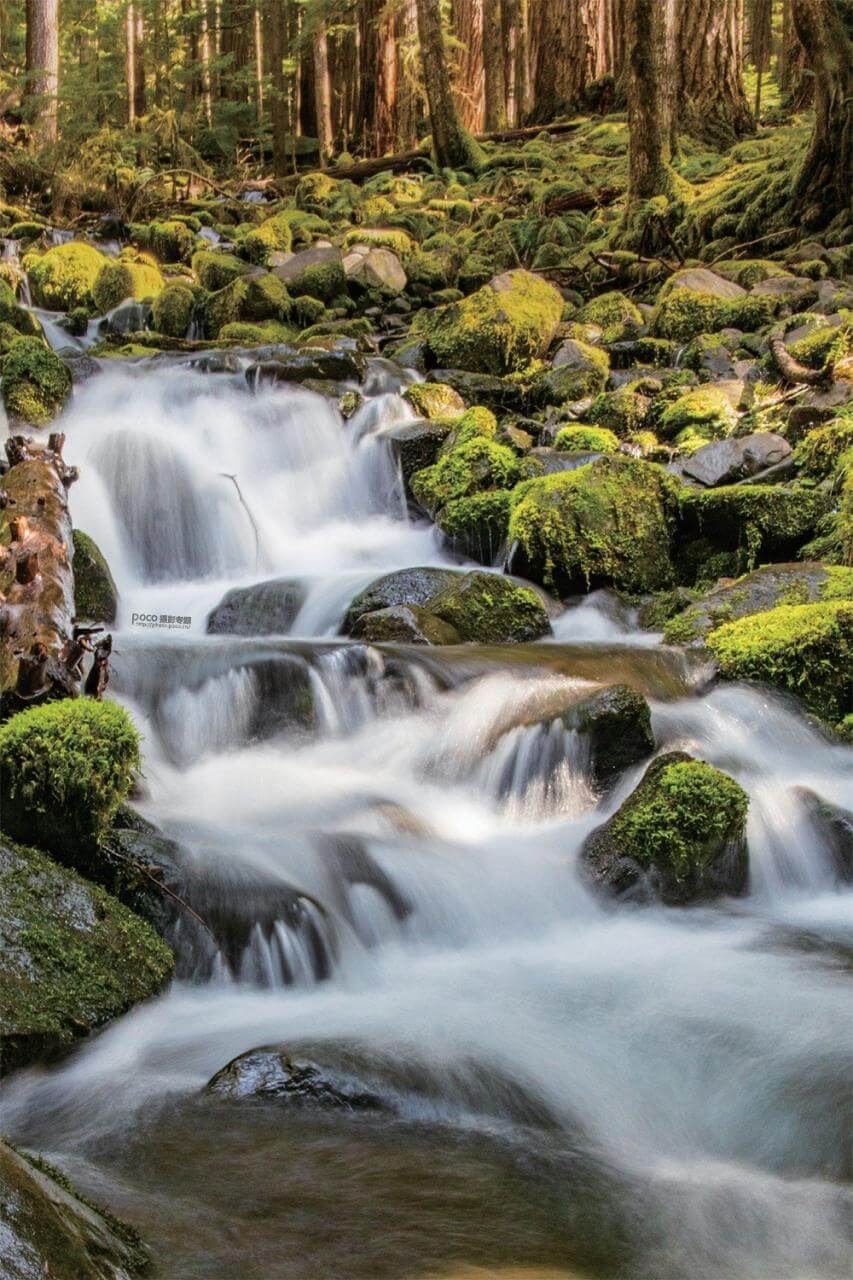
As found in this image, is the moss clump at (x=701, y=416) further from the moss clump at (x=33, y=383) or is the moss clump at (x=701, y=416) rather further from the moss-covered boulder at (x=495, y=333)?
the moss clump at (x=33, y=383)

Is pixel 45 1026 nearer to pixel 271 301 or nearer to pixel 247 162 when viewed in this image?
pixel 271 301

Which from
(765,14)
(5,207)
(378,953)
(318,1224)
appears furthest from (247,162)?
(318,1224)

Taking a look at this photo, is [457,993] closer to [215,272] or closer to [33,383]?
[33,383]

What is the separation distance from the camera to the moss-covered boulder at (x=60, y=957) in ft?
12.0

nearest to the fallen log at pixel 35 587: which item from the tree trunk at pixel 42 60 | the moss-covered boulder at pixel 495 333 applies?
the moss-covered boulder at pixel 495 333

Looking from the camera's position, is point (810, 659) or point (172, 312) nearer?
point (810, 659)

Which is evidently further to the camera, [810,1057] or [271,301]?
[271,301]

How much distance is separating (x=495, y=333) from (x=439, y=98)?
1208 cm

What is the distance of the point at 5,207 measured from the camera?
1991 centimetres

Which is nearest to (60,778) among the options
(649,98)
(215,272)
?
(215,272)

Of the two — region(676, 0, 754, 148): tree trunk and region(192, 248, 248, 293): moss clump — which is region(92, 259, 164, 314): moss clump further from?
region(676, 0, 754, 148): tree trunk

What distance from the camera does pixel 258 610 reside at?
886 centimetres

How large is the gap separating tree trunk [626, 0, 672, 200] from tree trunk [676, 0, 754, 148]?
486cm

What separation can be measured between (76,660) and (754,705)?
422cm
